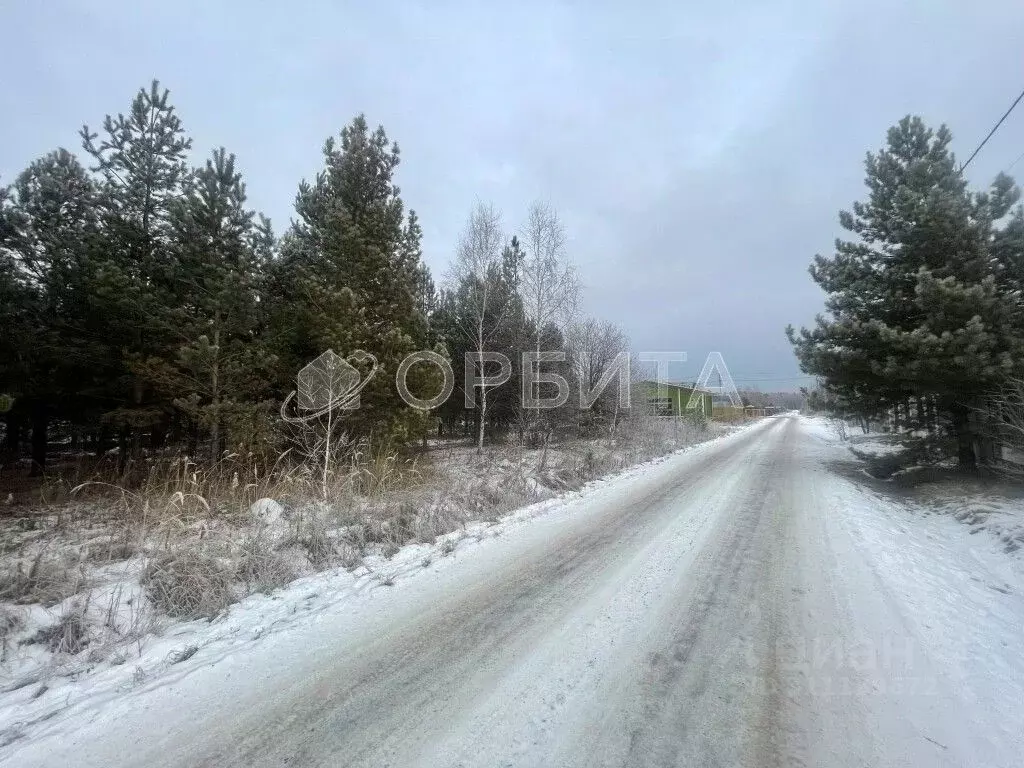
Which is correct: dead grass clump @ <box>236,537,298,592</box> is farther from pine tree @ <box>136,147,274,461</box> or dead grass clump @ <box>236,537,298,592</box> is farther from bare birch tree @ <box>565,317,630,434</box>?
bare birch tree @ <box>565,317,630,434</box>

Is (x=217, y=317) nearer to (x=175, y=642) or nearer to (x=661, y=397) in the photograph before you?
(x=175, y=642)

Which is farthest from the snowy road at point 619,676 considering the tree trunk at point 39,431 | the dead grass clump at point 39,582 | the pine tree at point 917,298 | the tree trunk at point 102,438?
the tree trunk at point 39,431

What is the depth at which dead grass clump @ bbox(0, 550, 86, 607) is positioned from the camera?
3.46 metres

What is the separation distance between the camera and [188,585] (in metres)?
3.75

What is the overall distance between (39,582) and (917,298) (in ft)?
43.4

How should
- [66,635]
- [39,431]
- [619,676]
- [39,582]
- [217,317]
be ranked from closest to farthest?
[619,676]
[66,635]
[39,582]
[217,317]
[39,431]

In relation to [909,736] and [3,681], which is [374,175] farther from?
[909,736]

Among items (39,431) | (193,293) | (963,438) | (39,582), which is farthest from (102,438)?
(963,438)

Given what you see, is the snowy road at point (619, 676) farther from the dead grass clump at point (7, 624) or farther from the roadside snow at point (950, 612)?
the dead grass clump at point (7, 624)

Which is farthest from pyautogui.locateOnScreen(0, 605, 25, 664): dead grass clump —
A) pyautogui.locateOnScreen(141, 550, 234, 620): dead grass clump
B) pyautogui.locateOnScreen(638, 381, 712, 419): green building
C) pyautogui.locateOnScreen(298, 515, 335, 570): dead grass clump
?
pyautogui.locateOnScreen(638, 381, 712, 419): green building

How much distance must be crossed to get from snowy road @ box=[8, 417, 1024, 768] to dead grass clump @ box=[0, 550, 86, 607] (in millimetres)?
1858

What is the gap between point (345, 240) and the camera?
32.8 ft

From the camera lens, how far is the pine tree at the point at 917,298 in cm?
761

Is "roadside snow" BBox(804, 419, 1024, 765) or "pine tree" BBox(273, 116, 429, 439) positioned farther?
"pine tree" BBox(273, 116, 429, 439)
